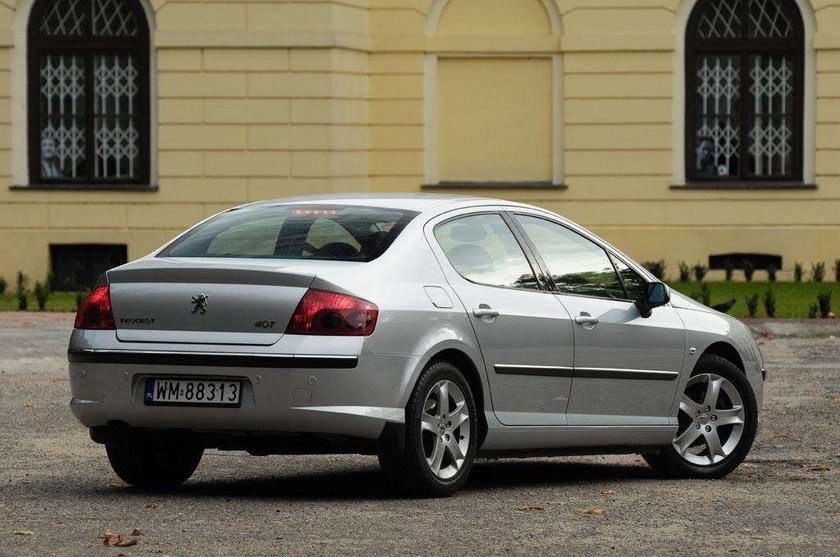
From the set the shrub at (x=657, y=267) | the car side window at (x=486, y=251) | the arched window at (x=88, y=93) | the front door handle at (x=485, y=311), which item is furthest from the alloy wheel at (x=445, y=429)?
the arched window at (x=88, y=93)

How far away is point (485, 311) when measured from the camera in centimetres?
909

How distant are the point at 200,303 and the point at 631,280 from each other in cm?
249

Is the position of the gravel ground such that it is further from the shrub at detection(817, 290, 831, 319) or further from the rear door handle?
the shrub at detection(817, 290, 831, 319)

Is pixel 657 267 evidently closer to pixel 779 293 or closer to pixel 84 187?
pixel 779 293

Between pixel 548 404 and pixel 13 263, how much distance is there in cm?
1857

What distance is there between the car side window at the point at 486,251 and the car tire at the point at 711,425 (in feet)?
3.93

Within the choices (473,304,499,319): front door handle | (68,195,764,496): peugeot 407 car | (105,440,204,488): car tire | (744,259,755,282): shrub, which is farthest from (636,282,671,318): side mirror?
(744,259,755,282): shrub

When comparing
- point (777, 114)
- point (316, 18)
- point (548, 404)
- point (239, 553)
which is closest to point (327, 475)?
point (548, 404)

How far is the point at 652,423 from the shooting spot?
9961mm

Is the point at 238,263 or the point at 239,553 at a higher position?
the point at 238,263

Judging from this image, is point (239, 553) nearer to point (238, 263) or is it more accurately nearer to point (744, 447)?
point (238, 263)

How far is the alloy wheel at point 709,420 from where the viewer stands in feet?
33.3

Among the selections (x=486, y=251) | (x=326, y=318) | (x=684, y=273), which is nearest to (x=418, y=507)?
(x=326, y=318)

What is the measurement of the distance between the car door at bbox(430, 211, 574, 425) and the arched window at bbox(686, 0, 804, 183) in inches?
731
